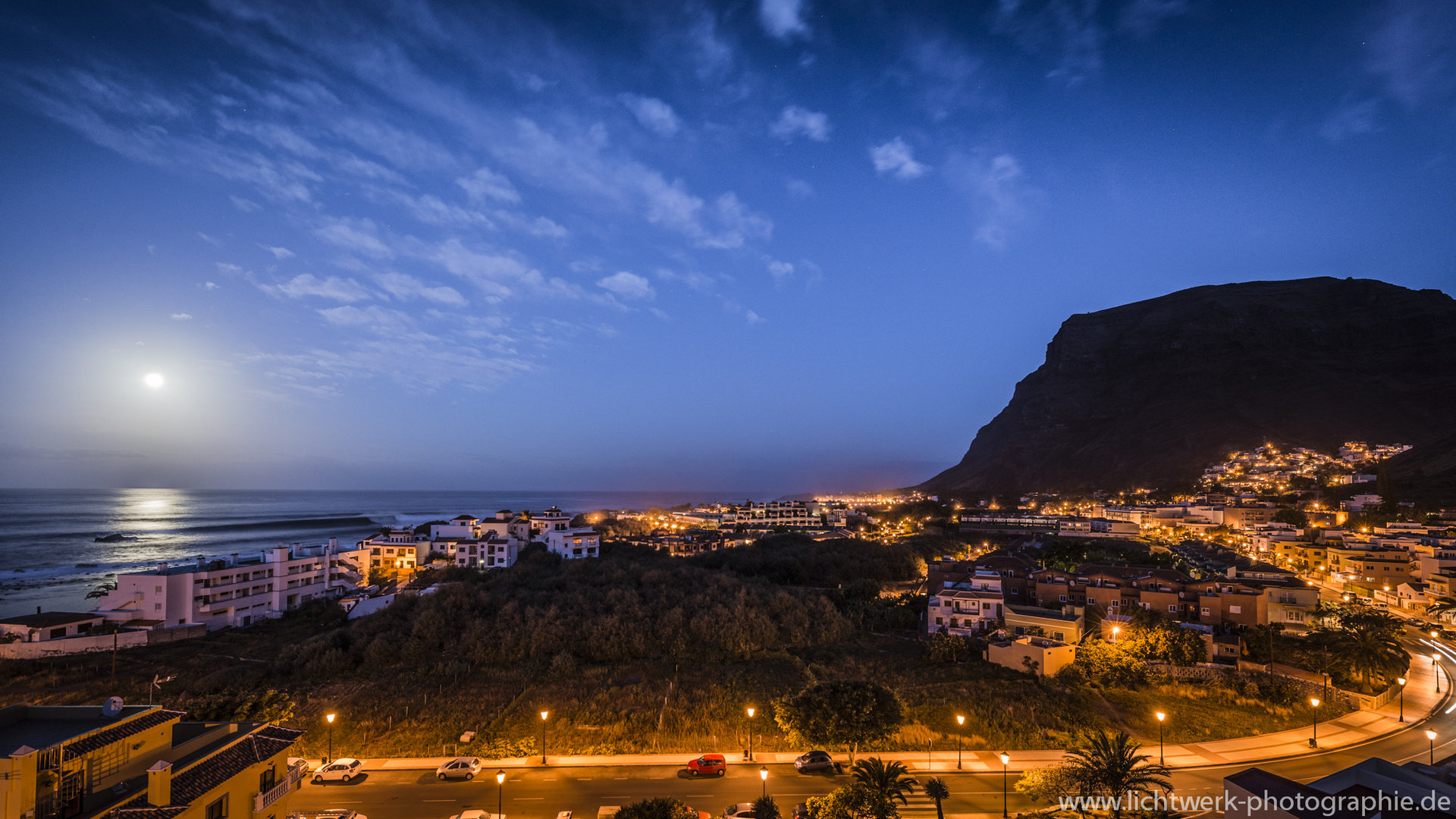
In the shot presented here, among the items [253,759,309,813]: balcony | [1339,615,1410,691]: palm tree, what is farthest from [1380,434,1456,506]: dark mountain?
[253,759,309,813]: balcony

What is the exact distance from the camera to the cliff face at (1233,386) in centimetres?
13250

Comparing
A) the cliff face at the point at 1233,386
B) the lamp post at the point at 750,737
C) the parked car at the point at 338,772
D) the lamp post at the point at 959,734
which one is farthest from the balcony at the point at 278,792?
the cliff face at the point at 1233,386

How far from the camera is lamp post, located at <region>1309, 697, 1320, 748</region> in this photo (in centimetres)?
2088

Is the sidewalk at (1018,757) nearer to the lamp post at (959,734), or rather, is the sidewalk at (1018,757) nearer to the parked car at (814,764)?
the lamp post at (959,734)

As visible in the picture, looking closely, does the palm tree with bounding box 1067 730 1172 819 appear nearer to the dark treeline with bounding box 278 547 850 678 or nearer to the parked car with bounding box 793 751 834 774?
the parked car with bounding box 793 751 834 774

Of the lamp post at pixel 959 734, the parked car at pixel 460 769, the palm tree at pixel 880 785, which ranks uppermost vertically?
the palm tree at pixel 880 785

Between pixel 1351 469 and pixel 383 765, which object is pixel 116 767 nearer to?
pixel 383 765

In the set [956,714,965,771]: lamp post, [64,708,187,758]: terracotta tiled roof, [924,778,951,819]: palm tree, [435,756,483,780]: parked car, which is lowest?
[956,714,965,771]: lamp post

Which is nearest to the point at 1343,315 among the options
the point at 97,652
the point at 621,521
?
the point at 621,521

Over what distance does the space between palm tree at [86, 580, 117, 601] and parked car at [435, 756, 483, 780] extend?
5010cm

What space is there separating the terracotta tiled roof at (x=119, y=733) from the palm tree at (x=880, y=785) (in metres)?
15.2

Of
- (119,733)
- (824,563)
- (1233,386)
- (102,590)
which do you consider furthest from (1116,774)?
(1233,386)

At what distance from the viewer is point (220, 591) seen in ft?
138

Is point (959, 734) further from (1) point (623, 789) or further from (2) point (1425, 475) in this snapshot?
(2) point (1425, 475)
